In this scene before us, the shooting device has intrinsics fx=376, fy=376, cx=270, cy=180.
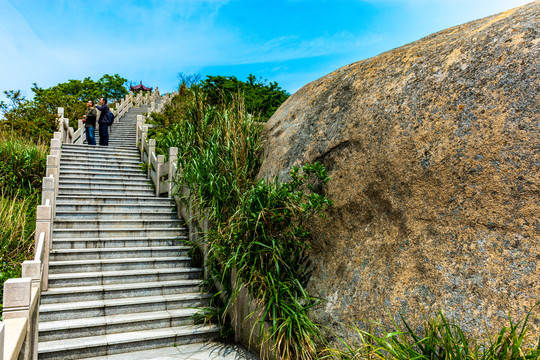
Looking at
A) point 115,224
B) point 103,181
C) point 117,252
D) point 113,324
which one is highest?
point 103,181

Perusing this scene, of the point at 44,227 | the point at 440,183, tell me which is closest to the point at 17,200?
the point at 44,227

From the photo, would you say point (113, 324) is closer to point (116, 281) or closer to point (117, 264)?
point (116, 281)

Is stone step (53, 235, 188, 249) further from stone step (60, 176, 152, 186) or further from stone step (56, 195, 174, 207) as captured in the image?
stone step (60, 176, 152, 186)

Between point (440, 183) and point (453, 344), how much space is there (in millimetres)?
1403

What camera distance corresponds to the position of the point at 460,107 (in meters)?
3.55

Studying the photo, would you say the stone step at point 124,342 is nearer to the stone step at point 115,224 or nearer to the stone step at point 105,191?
the stone step at point 115,224

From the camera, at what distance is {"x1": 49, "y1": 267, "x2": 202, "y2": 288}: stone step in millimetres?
6008

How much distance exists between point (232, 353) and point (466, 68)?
4.40m

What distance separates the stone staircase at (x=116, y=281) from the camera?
5.10 m

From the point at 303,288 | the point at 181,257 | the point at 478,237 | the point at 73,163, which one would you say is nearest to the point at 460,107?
the point at 478,237

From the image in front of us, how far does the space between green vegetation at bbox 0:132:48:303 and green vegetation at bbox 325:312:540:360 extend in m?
6.04

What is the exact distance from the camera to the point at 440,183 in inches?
138

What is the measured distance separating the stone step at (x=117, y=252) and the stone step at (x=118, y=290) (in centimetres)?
76

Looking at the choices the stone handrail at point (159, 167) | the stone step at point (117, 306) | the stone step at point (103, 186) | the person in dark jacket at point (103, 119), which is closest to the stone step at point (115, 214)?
the stone handrail at point (159, 167)
